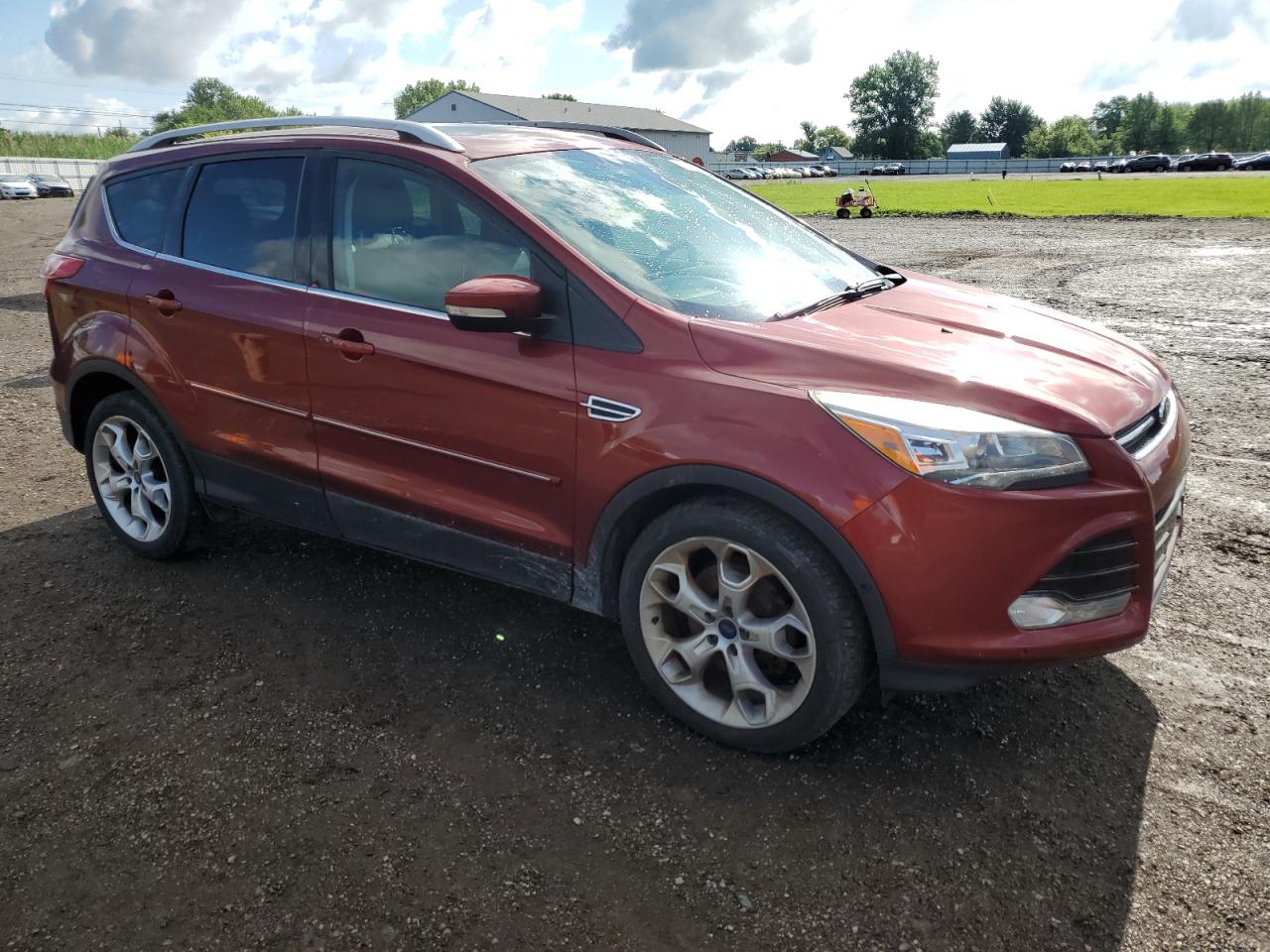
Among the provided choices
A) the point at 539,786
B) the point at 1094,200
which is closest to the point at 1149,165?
the point at 1094,200

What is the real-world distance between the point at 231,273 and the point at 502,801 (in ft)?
8.20

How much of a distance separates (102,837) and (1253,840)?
3.20 metres

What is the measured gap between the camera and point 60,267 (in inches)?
181

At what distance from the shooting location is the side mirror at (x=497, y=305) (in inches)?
118

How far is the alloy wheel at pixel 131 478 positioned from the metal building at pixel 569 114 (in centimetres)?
7698

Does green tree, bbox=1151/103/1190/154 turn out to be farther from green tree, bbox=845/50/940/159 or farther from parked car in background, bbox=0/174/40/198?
parked car in background, bbox=0/174/40/198

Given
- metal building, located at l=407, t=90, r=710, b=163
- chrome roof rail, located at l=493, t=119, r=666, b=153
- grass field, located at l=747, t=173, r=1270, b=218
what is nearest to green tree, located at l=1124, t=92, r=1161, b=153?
metal building, located at l=407, t=90, r=710, b=163

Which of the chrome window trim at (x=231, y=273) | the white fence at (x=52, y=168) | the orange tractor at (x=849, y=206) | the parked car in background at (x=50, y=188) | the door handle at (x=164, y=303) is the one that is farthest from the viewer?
the white fence at (x=52, y=168)

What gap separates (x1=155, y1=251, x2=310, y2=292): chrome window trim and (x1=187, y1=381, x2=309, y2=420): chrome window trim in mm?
473

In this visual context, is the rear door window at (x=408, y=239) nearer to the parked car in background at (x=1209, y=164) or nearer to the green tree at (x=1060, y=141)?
the parked car in background at (x=1209, y=164)

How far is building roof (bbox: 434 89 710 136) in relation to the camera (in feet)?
294

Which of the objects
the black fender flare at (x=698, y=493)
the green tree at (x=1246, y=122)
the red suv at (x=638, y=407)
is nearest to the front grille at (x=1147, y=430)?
the red suv at (x=638, y=407)

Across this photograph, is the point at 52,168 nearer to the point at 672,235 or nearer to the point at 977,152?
the point at 672,235

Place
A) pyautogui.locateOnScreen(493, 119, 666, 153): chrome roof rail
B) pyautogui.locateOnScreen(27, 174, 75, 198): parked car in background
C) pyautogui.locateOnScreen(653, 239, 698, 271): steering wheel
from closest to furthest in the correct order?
pyautogui.locateOnScreen(653, 239, 698, 271): steering wheel
pyautogui.locateOnScreen(493, 119, 666, 153): chrome roof rail
pyautogui.locateOnScreen(27, 174, 75, 198): parked car in background
